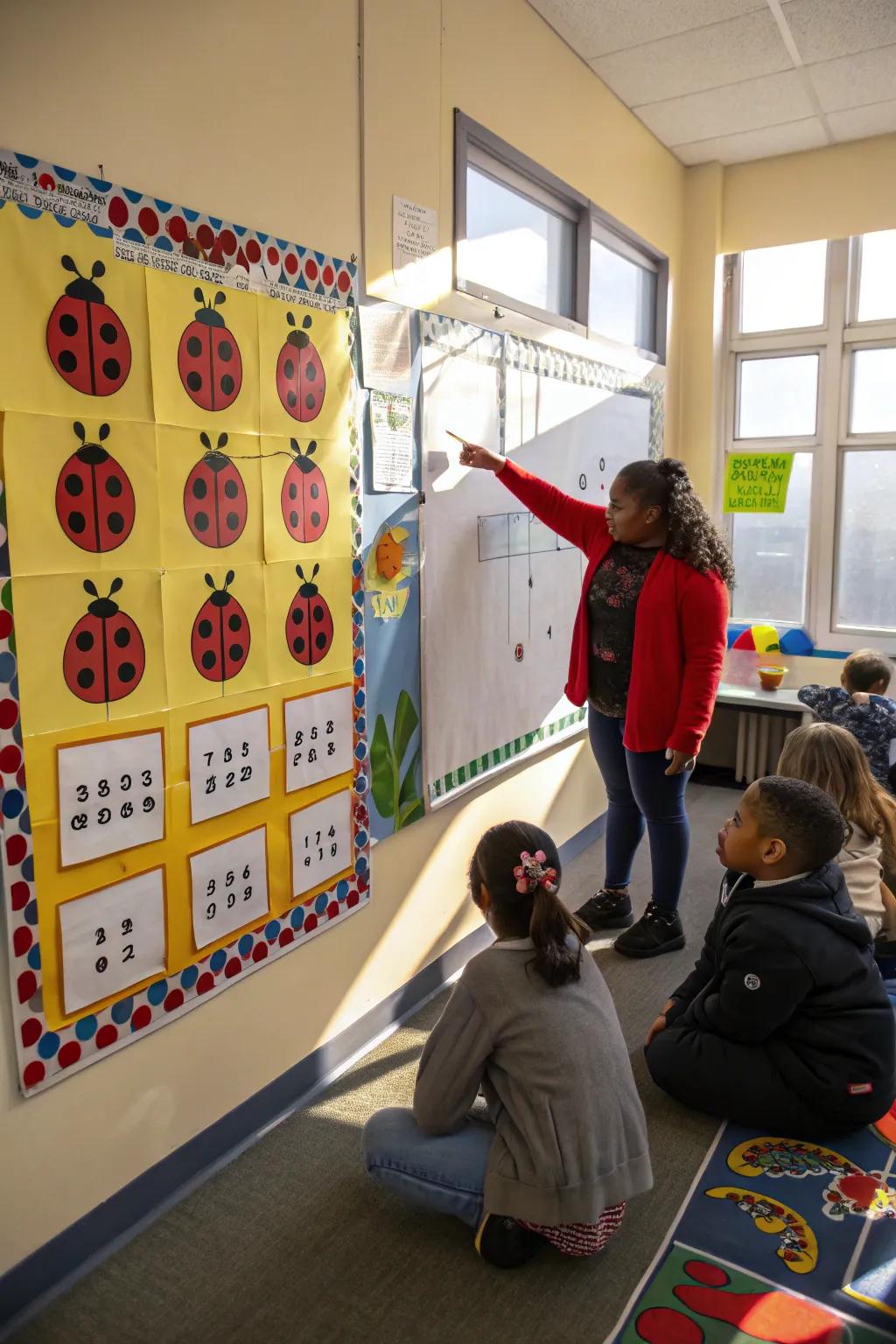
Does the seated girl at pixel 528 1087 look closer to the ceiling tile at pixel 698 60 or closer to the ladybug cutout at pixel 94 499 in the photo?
the ladybug cutout at pixel 94 499

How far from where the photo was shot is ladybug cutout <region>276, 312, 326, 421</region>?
1.86 m

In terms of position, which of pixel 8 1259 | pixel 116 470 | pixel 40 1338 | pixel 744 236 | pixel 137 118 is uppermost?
pixel 744 236

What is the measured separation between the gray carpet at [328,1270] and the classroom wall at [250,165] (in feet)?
0.43

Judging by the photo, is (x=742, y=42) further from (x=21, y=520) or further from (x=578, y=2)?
(x=21, y=520)

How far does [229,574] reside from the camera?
1784mm

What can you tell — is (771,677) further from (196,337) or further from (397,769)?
(196,337)

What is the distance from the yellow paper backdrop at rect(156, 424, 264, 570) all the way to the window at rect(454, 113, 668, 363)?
3.26 ft

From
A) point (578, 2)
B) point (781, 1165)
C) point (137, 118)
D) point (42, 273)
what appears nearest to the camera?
point (42, 273)

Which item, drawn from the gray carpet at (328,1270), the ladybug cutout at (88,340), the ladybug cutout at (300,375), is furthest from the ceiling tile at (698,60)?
the gray carpet at (328,1270)

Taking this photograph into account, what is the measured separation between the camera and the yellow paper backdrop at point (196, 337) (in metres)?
1.60

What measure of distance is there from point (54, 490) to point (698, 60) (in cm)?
282

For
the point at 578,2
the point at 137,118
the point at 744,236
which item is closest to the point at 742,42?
the point at 578,2

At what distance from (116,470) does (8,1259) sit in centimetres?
125

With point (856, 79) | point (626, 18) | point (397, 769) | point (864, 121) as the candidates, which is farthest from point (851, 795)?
point (864, 121)
